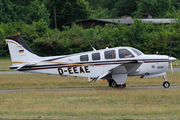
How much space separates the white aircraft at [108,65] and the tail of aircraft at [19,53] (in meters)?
0.34

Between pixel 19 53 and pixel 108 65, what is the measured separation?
509 centimetres

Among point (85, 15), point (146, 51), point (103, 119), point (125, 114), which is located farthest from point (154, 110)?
point (85, 15)

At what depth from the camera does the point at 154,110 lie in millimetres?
8414

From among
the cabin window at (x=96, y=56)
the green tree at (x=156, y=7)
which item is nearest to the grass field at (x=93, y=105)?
the cabin window at (x=96, y=56)

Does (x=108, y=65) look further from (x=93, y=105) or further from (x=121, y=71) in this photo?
(x=93, y=105)

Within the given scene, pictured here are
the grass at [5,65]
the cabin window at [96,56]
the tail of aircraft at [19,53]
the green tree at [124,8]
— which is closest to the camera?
the cabin window at [96,56]

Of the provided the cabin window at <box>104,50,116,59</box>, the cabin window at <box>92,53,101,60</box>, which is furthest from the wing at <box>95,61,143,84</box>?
the cabin window at <box>92,53,101,60</box>

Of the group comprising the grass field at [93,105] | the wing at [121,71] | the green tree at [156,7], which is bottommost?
the grass field at [93,105]

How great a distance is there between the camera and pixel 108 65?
13.2 m

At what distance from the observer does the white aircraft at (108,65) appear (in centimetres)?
1309

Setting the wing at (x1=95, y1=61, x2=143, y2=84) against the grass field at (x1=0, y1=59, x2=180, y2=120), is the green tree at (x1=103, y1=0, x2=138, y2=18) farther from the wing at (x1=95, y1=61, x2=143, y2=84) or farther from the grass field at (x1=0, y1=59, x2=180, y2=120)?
the grass field at (x1=0, y1=59, x2=180, y2=120)

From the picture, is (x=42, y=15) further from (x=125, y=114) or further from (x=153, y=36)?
(x=125, y=114)

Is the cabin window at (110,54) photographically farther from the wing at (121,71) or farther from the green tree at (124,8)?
the green tree at (124,8)

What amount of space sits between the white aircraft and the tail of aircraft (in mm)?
340
